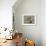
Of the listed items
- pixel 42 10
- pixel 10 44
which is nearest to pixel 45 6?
pixel 42 10

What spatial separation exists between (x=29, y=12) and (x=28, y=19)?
0.30m

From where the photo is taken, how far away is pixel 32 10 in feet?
15.7

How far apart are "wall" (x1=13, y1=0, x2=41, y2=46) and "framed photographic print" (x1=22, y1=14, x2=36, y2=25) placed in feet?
0.43

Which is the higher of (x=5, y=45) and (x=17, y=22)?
(x=17, y=22)

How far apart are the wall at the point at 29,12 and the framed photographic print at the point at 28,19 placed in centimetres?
13

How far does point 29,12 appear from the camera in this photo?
4777 mm

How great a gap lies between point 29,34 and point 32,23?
49 cm

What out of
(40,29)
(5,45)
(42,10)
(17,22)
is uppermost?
(42,10)

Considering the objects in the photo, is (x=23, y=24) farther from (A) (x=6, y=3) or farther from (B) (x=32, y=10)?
(A) (x=6, y=3)

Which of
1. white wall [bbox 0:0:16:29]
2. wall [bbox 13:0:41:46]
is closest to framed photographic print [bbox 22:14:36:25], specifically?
wall [bbox 13:0:41:46]

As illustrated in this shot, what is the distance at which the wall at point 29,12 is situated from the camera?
4746 millimetres

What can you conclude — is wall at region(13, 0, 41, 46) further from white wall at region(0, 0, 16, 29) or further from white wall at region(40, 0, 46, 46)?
white wall at region(0, 0, 16, 29)

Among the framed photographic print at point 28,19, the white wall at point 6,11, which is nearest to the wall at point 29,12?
the framed photographic print at point 28,19

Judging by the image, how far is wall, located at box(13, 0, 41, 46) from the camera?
4.75 metres
